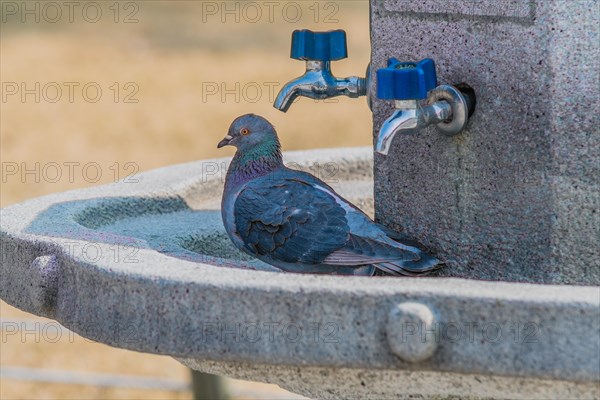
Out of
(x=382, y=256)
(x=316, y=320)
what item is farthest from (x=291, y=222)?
(x=316, y=320)

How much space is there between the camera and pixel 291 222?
3004 millimetres

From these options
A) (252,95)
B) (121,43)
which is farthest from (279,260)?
(121,43)

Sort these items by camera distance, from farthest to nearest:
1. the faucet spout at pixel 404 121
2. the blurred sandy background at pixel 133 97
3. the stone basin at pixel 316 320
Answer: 1. the blurred sandy background at pixel 133 97
2. the faucet spout at pixel 404 121
3. the stone basin at pixel 316 320

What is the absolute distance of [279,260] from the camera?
9.96 feet

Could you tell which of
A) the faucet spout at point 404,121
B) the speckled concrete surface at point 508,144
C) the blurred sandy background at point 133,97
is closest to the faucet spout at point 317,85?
the speckled concrete surface at point 508,144

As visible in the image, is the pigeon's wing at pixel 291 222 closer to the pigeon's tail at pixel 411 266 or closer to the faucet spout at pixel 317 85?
the pigeon's tail at pixel 411 266

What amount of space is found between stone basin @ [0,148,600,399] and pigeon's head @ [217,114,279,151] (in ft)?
1.48

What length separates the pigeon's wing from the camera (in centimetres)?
298

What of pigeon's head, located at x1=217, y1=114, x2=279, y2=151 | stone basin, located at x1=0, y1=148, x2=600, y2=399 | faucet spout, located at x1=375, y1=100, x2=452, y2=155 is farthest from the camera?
pigeon's head, located at x1=217, y1=114, x2=279, y2=151


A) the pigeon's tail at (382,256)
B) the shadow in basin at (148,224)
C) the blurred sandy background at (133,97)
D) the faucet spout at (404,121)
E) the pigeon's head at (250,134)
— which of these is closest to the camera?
the faucet spout at (404,121)

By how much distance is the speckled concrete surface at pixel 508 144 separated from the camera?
291 cm

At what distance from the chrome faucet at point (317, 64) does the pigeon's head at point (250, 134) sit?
0.11 metres

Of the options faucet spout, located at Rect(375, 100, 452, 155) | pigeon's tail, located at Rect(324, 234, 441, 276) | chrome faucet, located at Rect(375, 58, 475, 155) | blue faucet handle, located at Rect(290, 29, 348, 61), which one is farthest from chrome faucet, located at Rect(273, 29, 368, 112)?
pigeon's tail, located at Rect(324, 234, 441, 276)

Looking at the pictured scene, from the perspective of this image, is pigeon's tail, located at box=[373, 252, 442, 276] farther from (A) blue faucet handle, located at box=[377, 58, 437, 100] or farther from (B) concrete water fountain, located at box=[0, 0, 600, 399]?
(A) blue faucet handle, located at box=[377, 58, 437, 100]
